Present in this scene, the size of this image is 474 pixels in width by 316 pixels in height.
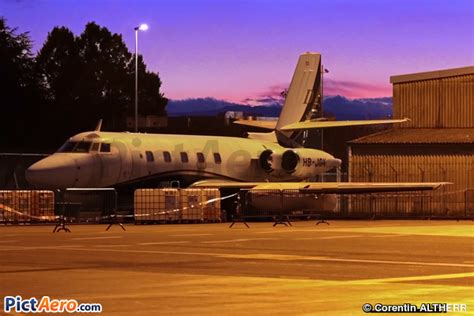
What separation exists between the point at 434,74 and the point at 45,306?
3971 centimetres

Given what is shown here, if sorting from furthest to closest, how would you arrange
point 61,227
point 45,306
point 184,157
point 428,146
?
1. point 428,146
2. point 184,157
3. point 61,227
4. point 45,306

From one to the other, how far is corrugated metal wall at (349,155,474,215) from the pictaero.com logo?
3378 cm

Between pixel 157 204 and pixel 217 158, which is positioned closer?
pixel 157 204

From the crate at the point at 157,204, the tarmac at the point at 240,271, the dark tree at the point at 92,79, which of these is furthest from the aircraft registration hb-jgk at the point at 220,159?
the dark tree at the point at 92,79

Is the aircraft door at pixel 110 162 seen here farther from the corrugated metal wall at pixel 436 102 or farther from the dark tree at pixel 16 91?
the dark tree at pixel 16 91

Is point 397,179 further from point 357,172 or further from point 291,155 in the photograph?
point 291,155

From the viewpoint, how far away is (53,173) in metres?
35.8

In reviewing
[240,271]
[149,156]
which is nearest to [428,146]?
[149,156]

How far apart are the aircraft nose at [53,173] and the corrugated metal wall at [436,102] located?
19.7 m

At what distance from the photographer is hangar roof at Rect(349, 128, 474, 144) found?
45.9 metres

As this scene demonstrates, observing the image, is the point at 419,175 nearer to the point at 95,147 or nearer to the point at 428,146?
the point at 428,146

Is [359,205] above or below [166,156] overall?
below

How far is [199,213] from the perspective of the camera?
37.5 metres

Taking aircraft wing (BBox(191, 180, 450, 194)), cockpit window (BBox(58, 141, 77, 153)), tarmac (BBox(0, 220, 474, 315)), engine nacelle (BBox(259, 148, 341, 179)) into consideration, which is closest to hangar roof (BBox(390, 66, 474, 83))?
engine nacelle (BBox(259, 148, 341, 179))
